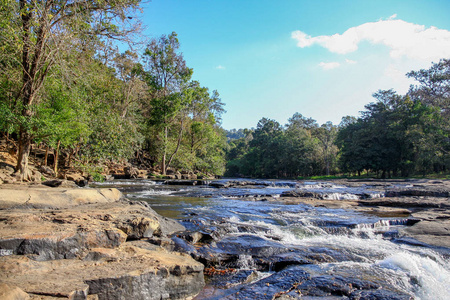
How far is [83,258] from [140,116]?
1068 inches

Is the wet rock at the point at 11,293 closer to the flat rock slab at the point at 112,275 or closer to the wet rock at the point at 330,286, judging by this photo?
the flat rock slab at the point at 112,275

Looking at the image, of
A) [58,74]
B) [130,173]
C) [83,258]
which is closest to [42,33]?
[58,74]

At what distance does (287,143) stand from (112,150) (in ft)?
155

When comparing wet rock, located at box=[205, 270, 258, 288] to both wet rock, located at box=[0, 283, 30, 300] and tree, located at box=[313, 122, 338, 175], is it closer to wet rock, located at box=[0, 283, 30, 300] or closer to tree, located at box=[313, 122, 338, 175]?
wet rock, located at box=[0, 283, 30, 300]

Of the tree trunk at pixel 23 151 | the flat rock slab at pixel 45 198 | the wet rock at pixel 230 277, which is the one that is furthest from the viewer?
the tree trunk at pixel 23 151

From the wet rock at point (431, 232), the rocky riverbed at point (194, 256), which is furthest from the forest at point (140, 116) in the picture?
the wet rock at point (431, 232)

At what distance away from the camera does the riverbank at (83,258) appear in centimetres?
275

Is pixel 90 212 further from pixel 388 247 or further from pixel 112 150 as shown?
pixel 112 150

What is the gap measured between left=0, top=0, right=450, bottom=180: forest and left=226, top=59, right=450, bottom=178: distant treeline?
0.17 meters

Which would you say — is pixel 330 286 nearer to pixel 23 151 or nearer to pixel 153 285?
pixel 153 285

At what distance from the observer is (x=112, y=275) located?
3080 mm

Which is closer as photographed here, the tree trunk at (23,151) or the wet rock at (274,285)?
the wet rock at (274,285)

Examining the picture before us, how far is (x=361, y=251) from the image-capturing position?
Answer: 5.61m

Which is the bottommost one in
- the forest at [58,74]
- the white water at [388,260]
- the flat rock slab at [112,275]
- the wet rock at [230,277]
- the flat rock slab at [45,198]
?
the wet rock at [230,277]
